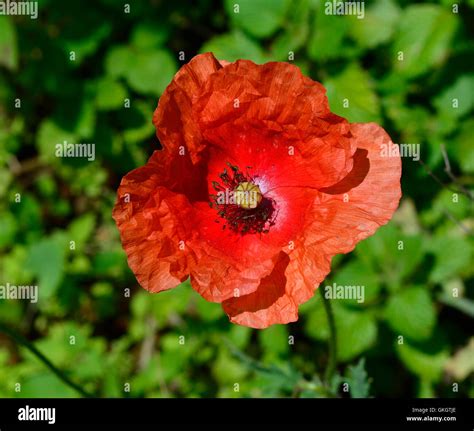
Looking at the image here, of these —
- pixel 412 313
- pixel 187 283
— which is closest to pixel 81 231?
pixel 187 283

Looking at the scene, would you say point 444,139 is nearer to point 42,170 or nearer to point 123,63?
point 123,63

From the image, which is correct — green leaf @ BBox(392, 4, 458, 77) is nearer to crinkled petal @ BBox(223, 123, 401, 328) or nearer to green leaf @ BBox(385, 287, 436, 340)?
green leaf @ BBox(385, 287, 436, 340)

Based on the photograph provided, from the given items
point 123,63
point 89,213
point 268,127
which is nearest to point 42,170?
point 89,213

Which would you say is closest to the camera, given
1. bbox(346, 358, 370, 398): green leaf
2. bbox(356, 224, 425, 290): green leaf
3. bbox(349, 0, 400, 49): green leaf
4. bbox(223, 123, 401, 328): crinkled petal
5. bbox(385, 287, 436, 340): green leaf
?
bbox(223, 123, 401, 328): crinkled petal

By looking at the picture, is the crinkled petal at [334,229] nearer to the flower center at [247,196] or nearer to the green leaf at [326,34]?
the flower center at [247,196]

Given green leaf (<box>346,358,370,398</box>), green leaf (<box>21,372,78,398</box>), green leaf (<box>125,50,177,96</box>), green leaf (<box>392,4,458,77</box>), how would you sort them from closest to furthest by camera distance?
green leaf (<box>346,358,370,398</box>) < green leaf (<box>21,372,78,398</box>) < green leaf (<box>392,4,458,77</box>) < green leaf (<box>125,50,177,96</box>)

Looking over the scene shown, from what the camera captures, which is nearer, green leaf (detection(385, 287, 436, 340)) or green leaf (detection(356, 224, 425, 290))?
green leaf (detection(385, 287, 436, 340))

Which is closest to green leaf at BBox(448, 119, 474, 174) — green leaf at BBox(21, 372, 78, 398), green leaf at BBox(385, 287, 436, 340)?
green leaf at BBox(385, 287, 436, 340)

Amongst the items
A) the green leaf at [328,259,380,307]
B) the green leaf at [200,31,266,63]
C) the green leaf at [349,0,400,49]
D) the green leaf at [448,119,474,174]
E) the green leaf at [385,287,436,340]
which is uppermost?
the green leaf at [349,0,400,49]
